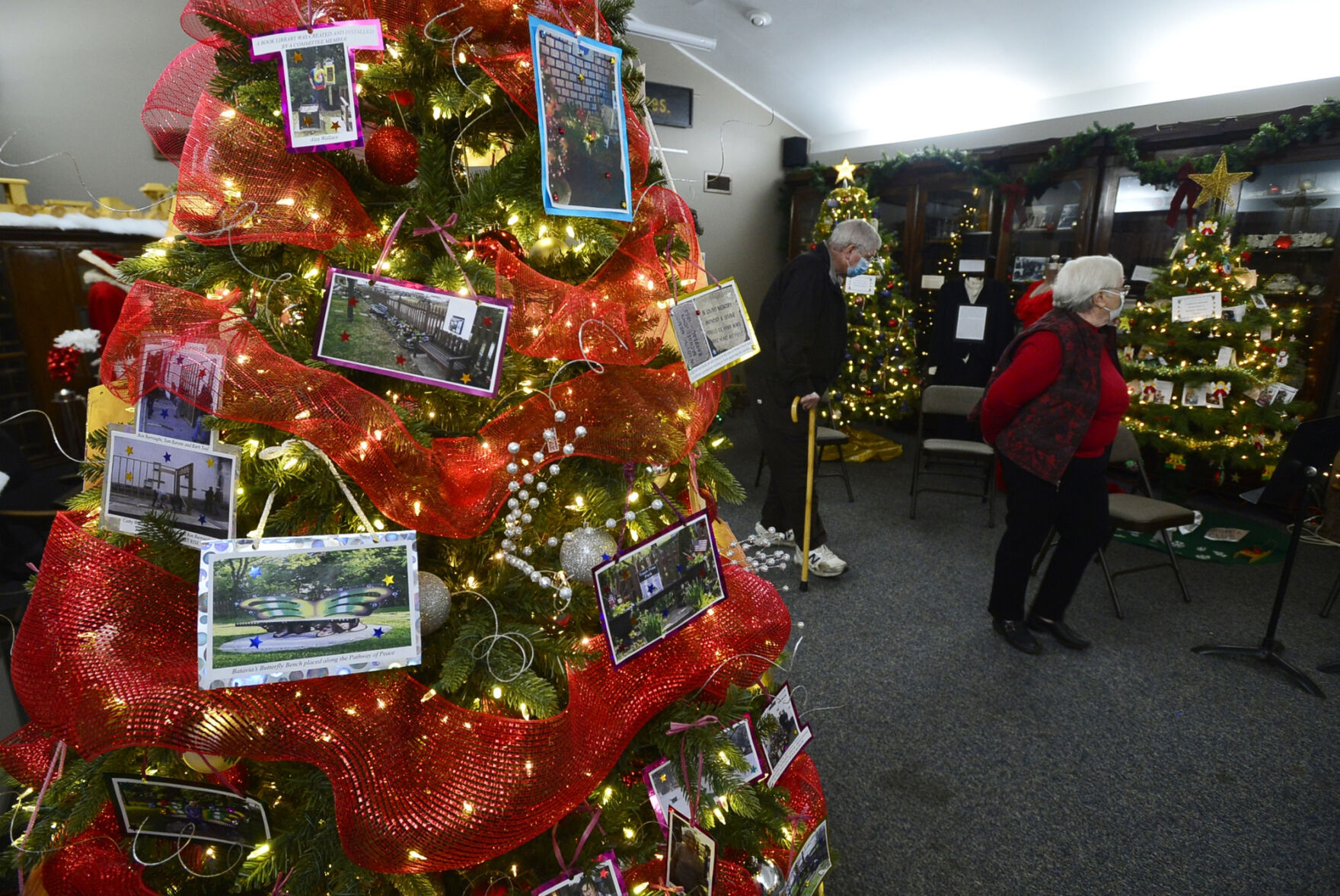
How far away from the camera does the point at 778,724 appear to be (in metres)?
1.18

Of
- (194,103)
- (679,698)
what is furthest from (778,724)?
(194,103)

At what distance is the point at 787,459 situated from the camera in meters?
3.13

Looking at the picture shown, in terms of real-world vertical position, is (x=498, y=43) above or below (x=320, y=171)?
above

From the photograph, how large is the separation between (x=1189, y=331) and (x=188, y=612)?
16.7 feet

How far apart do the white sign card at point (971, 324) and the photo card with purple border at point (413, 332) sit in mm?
5053

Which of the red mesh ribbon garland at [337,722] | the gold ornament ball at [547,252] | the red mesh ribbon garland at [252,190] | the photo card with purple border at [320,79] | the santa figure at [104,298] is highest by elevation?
the photo card with purple border at [320,79]

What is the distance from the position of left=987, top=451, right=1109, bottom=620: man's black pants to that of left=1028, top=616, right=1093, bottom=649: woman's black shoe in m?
0.13

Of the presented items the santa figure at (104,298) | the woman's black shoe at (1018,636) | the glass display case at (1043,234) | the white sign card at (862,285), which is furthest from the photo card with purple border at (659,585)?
the glass display case at (1043,234)

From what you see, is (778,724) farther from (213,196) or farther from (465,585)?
(213,196)

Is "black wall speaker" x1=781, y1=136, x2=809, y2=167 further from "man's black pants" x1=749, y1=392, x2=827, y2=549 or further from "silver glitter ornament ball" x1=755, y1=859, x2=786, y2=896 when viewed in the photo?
"silver glitter ornament ball" x1=755, y1=859, x2=786, y2=896

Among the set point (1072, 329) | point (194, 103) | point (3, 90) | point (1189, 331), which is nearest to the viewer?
point (194, 103)

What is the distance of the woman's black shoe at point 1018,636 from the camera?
104 inches

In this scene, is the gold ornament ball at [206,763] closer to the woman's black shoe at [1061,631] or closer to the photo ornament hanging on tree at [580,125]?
the photo ornament hanging on tree at [580,125]

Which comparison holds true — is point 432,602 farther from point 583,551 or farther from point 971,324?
point 971,324
